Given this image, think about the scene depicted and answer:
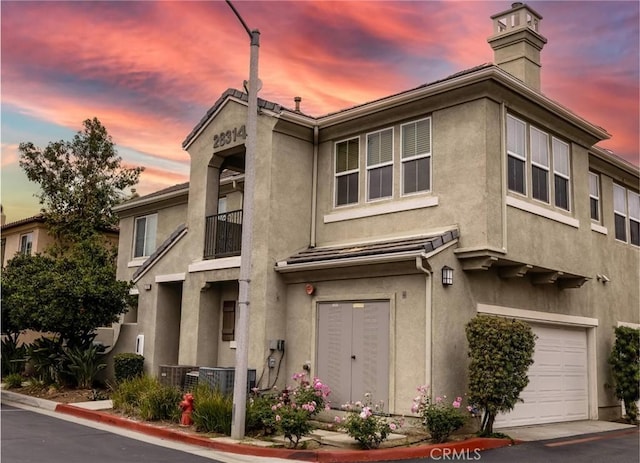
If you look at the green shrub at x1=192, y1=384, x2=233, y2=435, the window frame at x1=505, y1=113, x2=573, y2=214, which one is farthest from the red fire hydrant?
the window frame at x1=505, y1=113, x2=573, y2=214

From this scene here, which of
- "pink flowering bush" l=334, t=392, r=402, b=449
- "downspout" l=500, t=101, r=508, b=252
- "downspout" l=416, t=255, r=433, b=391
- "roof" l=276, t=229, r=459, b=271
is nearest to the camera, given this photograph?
"pink flowering bush" l=334, t=392, r=402, b=449

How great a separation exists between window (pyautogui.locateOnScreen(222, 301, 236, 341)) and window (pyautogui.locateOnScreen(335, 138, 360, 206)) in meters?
3.96

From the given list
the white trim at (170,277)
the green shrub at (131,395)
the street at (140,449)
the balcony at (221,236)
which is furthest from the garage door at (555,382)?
the white trim at (170,277)

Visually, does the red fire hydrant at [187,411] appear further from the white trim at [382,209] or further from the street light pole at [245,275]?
the white trim at [382,209]

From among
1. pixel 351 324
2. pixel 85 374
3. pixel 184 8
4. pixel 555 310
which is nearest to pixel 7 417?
pixel 85 374

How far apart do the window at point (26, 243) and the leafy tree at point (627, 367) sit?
26424 millimetres

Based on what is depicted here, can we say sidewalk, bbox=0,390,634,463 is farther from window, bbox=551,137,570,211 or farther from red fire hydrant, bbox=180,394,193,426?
window, bbox=551,137,570,211

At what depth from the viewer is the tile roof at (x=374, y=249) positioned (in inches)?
482

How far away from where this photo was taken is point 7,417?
14000 millimetres

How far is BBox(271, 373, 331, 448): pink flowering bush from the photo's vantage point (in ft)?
34.5

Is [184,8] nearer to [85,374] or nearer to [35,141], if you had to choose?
[85,374]

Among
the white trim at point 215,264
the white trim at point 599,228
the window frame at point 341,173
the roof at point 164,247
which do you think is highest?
the window frame at point 341,173

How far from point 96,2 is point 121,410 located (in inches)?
381

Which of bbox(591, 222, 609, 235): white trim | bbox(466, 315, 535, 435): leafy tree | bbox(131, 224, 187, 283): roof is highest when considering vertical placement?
bbox(591, 222, 609, 235): white trim
